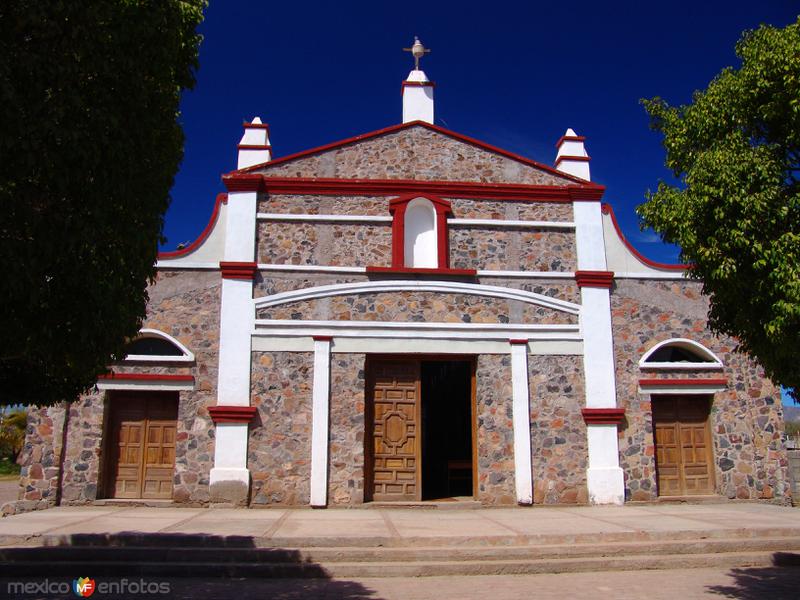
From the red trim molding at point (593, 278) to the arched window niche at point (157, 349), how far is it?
7.63m

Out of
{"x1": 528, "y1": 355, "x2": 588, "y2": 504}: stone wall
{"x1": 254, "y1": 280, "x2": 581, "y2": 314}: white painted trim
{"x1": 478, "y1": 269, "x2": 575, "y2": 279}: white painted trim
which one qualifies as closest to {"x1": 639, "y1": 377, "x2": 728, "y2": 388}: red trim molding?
{"x1": 528, "y1": 355, "x2": 588, "y2": 504}: stone wall

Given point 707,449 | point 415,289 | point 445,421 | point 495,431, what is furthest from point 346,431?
point 707,449

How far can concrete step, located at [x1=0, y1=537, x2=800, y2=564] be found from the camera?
772cm

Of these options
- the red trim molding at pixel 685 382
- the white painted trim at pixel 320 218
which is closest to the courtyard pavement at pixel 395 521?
the red trim molding at pixel 685 382

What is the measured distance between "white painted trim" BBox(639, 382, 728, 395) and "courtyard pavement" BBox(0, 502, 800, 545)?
Result: 2.13 m

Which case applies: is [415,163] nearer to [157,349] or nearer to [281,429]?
[281,429]

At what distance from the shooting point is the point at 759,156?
6023 millimetres

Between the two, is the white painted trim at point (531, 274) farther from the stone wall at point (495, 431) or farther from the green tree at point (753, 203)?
the green tree at point (753, 203)

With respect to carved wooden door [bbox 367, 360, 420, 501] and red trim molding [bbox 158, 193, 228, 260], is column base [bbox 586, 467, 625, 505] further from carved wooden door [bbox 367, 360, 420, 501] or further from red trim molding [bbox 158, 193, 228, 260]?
red trim molding [bbox 158, 193, 228, 260]

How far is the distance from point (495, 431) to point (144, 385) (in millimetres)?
6530

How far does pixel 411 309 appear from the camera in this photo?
41.0 ft

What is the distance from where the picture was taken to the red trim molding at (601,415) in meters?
12.2

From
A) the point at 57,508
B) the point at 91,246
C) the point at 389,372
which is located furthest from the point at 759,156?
the point at 57,508

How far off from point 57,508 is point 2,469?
64.8 ft
